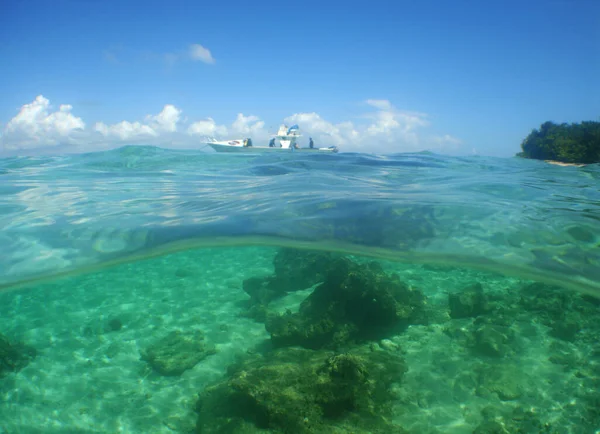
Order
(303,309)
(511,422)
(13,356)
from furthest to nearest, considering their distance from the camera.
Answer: (303,309), (13,356), (511,422)

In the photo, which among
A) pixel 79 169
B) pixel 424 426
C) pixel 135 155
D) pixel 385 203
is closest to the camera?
pixel 424 426

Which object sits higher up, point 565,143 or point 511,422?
point 565,143

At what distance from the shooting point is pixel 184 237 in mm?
10219

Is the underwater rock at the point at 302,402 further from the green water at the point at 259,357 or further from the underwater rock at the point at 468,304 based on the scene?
the underwater rock at the point at 468,304

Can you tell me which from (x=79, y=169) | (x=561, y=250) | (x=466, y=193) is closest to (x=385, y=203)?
(x=466, y=193)

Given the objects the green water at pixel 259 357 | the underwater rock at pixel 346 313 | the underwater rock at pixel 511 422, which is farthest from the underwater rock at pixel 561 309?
the underwater rock at pixel 346 313

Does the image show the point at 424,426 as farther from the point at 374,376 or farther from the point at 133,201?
the point at 133,201

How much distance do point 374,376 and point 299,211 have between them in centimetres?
523

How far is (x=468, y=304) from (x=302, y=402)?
22.5 feet

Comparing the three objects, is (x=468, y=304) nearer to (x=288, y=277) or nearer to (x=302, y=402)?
(x=288, y=277)

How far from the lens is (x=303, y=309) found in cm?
945

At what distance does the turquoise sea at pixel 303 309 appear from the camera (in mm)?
6504

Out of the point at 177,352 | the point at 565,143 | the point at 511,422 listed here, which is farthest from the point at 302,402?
the point at 565,143

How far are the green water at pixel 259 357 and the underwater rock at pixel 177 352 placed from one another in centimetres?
19
